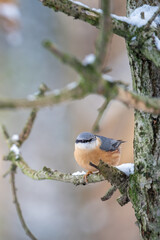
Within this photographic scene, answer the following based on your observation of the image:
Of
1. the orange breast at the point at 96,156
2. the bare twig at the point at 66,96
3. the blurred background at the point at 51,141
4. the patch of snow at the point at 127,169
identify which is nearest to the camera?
the bare twig at the point at 66,96

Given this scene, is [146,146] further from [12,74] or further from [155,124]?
[12,74]

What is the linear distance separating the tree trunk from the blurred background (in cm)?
323

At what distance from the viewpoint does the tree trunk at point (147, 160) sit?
4.43 feet

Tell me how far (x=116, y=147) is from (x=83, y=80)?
1.70 metres

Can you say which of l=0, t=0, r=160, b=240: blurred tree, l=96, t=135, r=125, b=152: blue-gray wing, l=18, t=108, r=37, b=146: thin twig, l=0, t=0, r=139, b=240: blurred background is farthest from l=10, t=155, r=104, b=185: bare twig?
→ l=0, t=0, r=139, b=240: blurred background

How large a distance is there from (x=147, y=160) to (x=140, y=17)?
0.58 metres

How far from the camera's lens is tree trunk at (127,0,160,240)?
1350mm

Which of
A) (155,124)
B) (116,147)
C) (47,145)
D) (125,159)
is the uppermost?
(47,145)

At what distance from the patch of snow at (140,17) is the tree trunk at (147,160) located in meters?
0.03

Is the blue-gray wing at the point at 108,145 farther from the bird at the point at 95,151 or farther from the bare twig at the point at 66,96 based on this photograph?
the bare twig at the point at 66,96

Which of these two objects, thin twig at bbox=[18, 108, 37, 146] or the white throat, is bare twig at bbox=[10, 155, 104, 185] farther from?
the white throat

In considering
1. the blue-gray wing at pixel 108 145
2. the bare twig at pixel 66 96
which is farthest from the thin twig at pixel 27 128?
the bare twig at pixel 66 96

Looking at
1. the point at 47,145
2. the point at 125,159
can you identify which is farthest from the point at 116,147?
the point at 47,145

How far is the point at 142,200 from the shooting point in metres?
1.37
